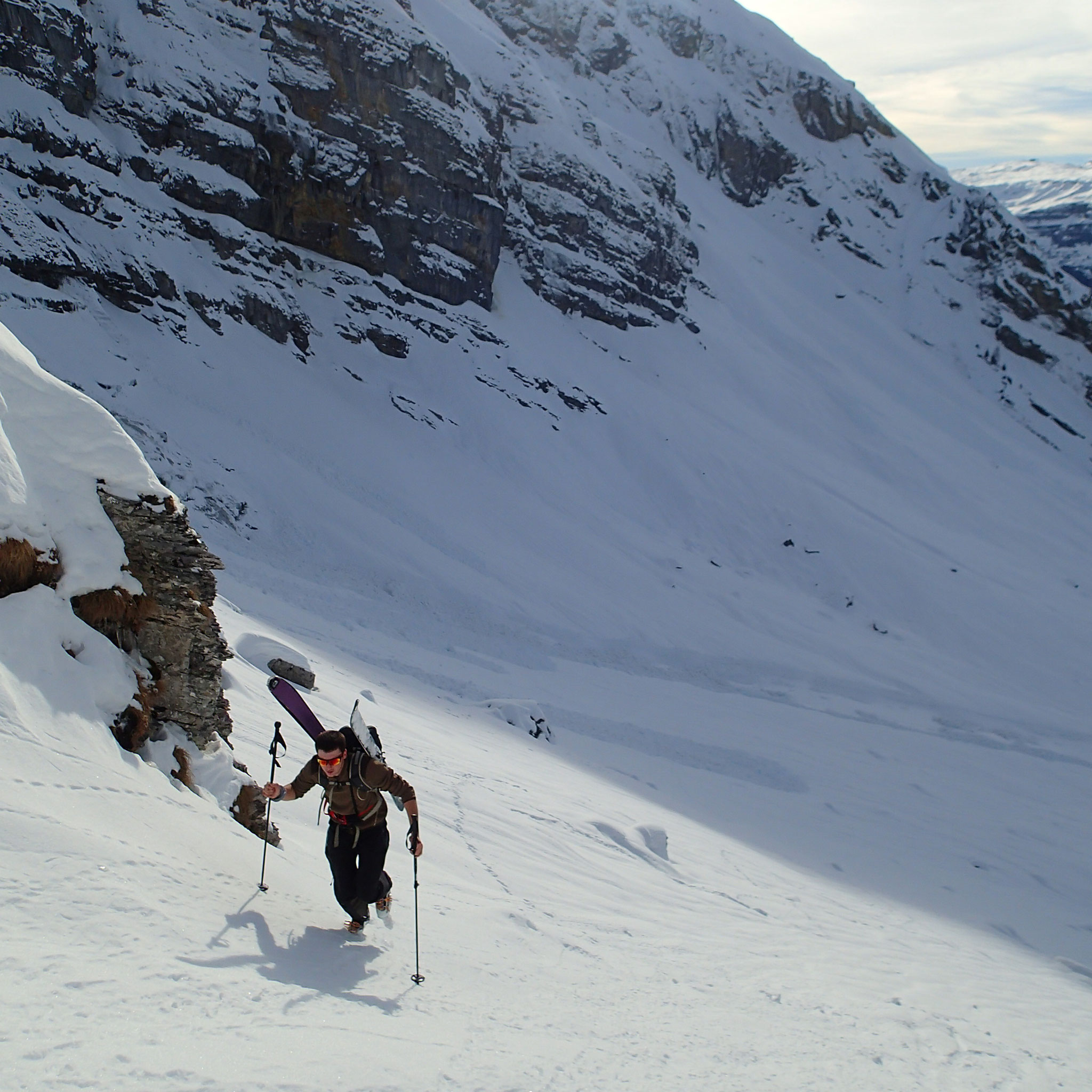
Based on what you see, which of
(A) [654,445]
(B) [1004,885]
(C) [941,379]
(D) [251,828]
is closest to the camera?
(D) [251,828]

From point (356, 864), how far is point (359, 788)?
484 millimetres

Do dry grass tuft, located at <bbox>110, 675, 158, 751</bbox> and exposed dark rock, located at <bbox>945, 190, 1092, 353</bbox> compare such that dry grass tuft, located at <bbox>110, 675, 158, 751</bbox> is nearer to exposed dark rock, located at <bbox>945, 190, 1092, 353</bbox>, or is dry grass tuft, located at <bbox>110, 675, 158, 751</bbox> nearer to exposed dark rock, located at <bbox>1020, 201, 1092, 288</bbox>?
exposed dark rock, located at <bbox>945, 190, 1092, 353</bbox>

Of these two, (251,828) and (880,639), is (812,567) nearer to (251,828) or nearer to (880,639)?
(880,639)

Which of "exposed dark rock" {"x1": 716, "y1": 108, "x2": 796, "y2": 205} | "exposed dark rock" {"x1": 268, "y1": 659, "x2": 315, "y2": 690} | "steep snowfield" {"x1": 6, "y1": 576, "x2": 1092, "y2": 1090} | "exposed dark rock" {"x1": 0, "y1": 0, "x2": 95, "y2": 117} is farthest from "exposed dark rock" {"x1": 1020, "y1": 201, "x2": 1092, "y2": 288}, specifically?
"exposed dark rock" {"x1": 268, "y1": 659, "x2": 315, "y2": 690}

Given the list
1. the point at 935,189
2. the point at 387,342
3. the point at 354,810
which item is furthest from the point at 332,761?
the point at 935,189

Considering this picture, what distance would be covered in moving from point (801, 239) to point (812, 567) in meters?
41.6

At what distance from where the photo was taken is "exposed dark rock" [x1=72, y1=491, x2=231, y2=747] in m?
5.91

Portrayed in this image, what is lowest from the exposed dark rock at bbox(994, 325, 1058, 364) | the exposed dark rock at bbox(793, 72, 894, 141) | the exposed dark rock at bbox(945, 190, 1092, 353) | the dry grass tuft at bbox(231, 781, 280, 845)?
the dry grass tuft at bbox(231, 781, 280, 845)

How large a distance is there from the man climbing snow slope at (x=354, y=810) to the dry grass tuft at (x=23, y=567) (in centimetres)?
207

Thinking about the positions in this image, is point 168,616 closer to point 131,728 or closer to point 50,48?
point 131,728

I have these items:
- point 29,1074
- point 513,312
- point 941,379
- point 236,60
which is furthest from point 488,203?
point 29,1074

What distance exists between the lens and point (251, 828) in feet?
19.1

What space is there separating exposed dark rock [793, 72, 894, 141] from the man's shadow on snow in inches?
3074

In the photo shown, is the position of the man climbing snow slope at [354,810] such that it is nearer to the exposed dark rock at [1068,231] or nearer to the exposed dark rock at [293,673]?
the exposed dark rock at [293,673]
